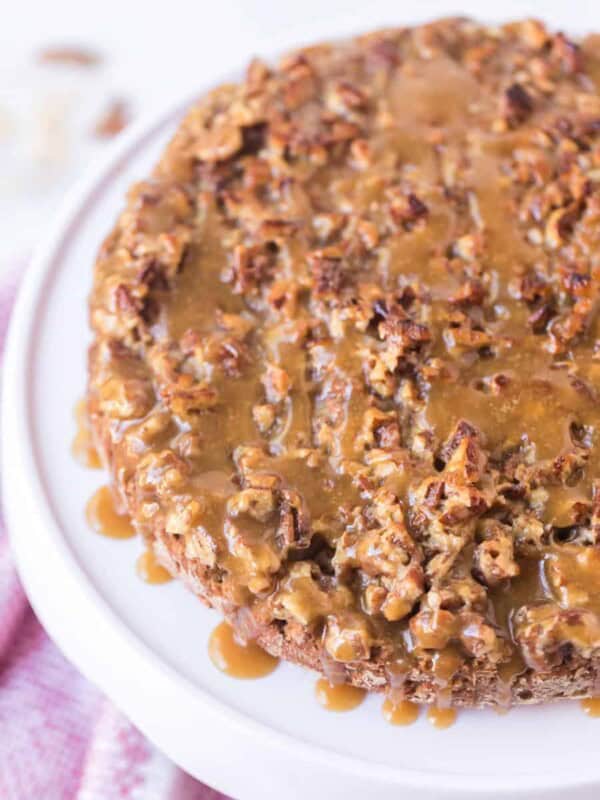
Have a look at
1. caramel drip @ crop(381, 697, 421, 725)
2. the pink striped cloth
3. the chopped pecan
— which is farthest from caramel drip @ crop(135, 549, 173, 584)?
the chopped pecan

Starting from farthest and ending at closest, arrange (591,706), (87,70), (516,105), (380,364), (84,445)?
(87,70) → (516,105) → (84,445) → (380,364) → (591,706)

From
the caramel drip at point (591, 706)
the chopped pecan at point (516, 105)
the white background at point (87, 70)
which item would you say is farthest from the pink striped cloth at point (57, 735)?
the chopped pecan at point (516, 105)

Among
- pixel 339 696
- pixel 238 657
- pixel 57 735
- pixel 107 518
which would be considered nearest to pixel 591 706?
pixel 339 696

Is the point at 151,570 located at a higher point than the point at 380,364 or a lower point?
lower

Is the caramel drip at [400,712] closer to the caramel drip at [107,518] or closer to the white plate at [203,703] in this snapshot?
the white plate at [203,703]

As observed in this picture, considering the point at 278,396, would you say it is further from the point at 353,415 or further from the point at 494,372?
the point at 494,372

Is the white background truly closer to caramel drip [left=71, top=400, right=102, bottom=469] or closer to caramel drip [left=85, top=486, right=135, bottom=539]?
caramel drip [left=71, top=400, right=102, bottom=469]

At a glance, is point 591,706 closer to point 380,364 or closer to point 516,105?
point 380,364
